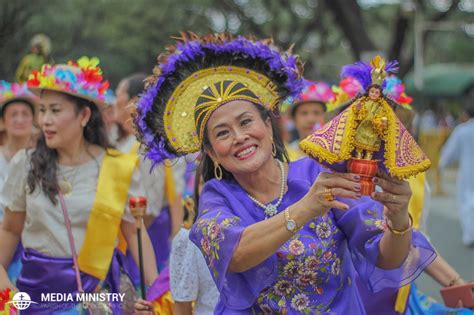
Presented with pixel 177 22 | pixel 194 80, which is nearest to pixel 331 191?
pixel 194 80

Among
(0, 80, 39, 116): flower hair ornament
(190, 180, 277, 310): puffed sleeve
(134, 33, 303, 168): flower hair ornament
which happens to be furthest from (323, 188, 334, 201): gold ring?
(0, 80, 39, 116): flower hair ornament

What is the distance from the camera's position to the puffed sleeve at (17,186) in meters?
4.28

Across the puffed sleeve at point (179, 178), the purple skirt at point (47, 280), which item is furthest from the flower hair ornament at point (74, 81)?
the puffed sleeve at point (179, 178)

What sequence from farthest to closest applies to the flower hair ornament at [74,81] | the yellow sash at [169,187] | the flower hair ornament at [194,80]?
the yellow sash at [169,187], the flower hair ornament at [74,81], the flower hair ornament at [194,80]

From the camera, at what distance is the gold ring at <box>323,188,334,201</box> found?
98.5 inches

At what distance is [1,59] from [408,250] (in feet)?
40.8

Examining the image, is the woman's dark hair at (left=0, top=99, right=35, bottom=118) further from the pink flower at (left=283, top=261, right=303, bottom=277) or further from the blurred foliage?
the blurred foliage

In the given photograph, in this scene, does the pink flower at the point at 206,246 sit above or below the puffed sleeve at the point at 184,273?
above

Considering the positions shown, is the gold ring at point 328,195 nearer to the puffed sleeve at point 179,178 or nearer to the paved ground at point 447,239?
the puffed sleeve at point 179,178

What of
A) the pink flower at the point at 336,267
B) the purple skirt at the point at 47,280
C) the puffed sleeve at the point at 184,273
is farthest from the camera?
the purple skirt at the point at 47,280

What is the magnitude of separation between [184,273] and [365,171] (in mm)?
1548

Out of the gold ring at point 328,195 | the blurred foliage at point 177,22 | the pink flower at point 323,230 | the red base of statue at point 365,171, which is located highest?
the blurred foliage at point 177,22

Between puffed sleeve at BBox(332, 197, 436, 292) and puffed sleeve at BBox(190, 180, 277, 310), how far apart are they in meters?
0.35

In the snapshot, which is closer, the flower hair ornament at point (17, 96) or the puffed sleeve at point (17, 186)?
the puffed sleeve at point (17, 186)
